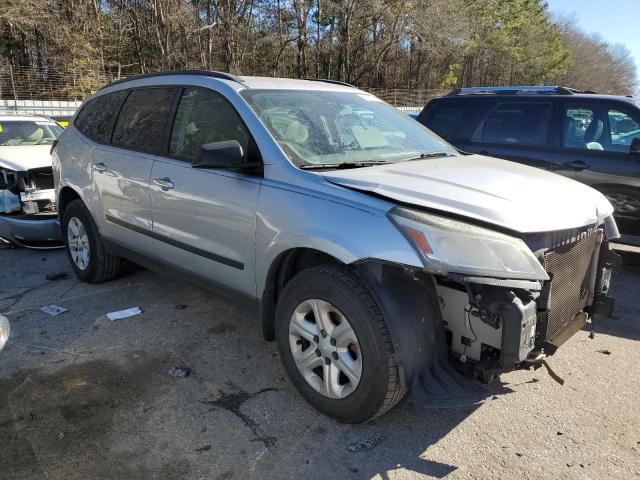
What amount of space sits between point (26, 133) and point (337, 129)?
6.06 meters

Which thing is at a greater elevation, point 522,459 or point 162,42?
point 162,42

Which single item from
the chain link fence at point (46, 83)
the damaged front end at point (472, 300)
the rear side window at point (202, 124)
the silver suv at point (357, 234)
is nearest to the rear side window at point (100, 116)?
the silver suv at point (357, 234)

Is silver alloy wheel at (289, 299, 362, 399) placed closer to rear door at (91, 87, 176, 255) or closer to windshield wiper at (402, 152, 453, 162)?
windshield wiper at (402, 152, 453, 162)

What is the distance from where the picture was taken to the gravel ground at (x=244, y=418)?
255 centimetres

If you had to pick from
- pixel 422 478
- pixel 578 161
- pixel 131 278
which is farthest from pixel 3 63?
pixel 422 478

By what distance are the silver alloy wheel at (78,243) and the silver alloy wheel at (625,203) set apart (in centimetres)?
539

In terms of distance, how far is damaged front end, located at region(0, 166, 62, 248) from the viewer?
5836 millimetres

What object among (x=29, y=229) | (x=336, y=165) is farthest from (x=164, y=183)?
(x=29, y=229)

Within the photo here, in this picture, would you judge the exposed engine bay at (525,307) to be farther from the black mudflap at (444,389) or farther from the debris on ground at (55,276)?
the debris on ground at (55,276)

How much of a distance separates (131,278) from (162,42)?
972 inches

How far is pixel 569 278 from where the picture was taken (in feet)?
9.07

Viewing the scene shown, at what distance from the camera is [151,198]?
3.90 metres

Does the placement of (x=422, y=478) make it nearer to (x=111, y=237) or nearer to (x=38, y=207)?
(x=111, y=237)

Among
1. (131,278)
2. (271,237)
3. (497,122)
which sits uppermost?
(497,122)
